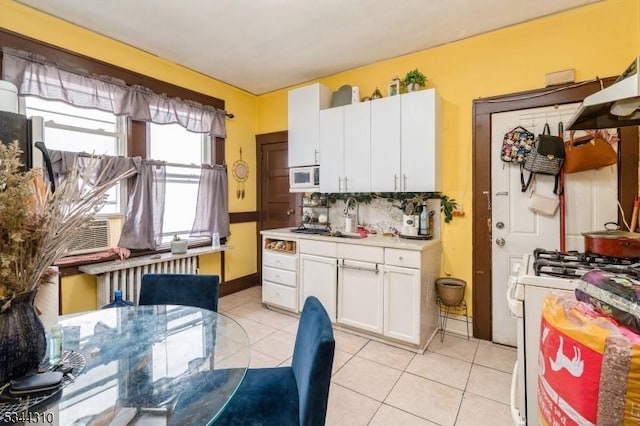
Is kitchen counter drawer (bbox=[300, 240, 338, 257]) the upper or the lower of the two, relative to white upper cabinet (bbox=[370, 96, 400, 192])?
lower

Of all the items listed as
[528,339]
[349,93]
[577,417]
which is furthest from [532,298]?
[349,93]

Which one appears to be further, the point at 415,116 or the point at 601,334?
the point at 415,116

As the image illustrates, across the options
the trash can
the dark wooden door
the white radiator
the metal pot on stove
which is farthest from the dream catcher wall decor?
the metal pot on stove

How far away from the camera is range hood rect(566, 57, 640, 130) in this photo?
3.87 feet

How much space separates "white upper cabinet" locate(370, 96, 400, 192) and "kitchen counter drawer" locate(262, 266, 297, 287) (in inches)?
52.5

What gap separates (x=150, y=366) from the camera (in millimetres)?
1200

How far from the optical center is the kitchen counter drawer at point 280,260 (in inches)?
131

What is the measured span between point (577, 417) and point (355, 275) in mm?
1997

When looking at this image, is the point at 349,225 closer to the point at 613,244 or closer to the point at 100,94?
the point at 613,244

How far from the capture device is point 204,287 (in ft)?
6.35

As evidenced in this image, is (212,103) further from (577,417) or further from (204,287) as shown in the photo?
(577,417)

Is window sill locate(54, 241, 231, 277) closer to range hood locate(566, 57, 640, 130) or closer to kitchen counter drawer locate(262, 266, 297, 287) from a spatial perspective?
kitchen counter drawer locate(262, 266, 297, 287)

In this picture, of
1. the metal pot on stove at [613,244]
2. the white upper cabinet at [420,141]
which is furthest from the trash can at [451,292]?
the metal pot on stove at [613,244]

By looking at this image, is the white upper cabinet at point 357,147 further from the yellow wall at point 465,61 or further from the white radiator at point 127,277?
the white radiator at point 127,277
